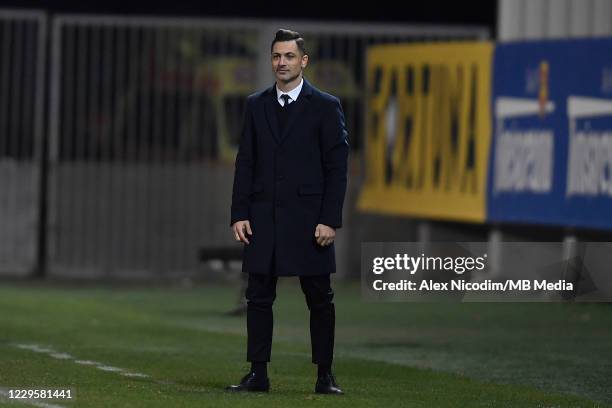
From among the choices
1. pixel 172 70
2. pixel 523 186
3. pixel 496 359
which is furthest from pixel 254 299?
pixel 172 70

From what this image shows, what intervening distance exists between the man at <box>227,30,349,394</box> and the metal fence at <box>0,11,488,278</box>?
1391 centimetres

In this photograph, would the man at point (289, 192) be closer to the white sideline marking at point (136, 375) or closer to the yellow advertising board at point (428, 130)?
the white sideline marking at point (136, 375)

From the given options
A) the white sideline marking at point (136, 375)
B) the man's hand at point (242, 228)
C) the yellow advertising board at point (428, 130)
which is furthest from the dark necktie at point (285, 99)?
the yellow advertising board at point (428, 130)

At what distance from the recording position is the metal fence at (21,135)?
24.0 meters

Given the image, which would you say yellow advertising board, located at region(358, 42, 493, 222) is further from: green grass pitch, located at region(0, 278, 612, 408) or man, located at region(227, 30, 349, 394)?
man, located at region(227, 30, 349, 394)

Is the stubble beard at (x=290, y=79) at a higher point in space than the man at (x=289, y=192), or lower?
higher

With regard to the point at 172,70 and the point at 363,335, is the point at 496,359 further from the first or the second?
the point at 172,70

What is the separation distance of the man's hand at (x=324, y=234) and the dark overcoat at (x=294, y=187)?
36mm

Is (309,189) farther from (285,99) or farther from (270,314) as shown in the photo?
(270,314)

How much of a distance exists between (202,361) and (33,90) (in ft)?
39.7

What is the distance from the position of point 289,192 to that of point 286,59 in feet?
2.37

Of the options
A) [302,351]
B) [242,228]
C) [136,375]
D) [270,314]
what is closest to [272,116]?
[242,228]

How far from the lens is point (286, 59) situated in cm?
1007

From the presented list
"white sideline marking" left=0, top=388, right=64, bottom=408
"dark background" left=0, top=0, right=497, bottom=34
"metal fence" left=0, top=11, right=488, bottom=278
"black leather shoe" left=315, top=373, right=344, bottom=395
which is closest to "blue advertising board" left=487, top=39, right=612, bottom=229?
"metal fence" left=0, top=11, right=488, bottom=278
